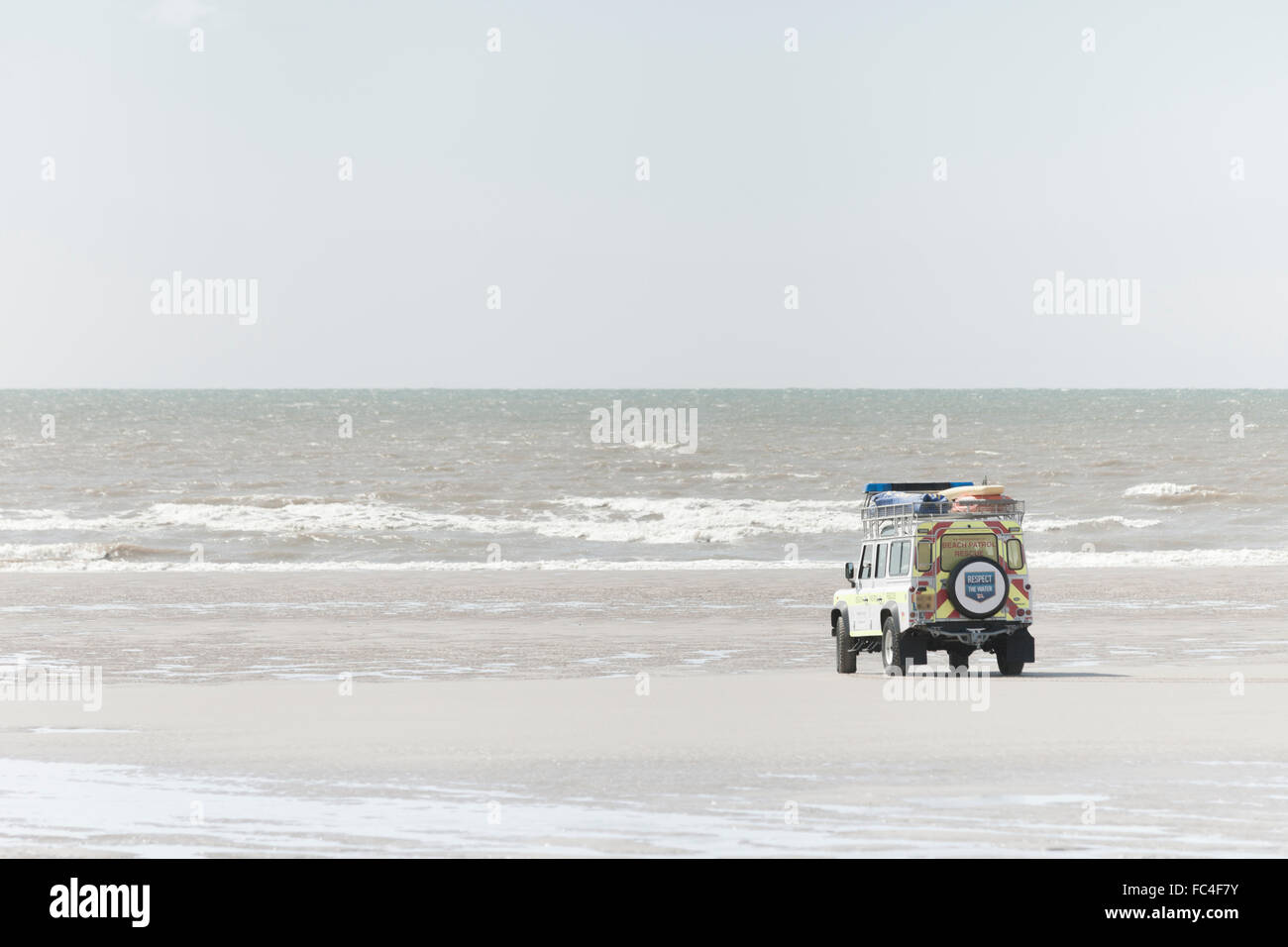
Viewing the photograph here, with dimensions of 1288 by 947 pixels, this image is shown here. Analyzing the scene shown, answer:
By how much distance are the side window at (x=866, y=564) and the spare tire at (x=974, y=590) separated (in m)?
1.51

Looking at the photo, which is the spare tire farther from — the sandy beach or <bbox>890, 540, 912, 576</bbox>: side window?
the sandy beach

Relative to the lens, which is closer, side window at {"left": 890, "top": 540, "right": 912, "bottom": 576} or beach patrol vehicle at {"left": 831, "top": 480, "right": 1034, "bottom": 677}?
beach patrol vehicle at {"left": 831, "top": 480, "right": 1034, "bottom": 677}

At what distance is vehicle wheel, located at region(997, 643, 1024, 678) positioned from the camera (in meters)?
17.2

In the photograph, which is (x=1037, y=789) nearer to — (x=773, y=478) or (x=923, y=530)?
(x=923, y=530)

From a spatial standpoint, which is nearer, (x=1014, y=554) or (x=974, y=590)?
(x=974, y=590)

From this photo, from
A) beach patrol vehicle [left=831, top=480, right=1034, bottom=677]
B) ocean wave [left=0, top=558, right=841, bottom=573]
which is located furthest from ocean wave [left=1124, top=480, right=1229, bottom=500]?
beach patrol vehicle [left=831, top=480, right=1034, bottom=677]

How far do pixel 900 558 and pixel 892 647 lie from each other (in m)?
1.01

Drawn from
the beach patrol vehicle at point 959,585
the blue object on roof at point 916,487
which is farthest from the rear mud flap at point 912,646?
the blue object on roof at point 916,487

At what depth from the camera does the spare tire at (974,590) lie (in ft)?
56.5

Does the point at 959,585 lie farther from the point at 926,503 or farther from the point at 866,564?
the point at 866,564

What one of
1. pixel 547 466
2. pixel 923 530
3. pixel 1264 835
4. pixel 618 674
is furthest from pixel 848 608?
pixel 547 466

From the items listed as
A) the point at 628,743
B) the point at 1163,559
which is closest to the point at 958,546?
the point at 628,743

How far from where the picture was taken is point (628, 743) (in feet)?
39.9

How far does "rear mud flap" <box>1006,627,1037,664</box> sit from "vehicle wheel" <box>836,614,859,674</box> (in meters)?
1.89
